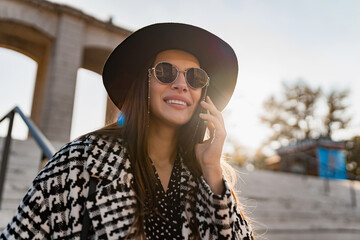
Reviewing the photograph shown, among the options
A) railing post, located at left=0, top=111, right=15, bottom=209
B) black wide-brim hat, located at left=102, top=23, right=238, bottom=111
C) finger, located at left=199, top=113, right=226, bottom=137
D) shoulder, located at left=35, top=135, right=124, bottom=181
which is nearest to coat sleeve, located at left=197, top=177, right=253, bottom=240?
finger, located at left=199, top=113, right=226, bottom=137

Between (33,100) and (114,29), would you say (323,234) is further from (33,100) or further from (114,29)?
A: (33,100)

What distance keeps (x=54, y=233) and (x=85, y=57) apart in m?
11.5

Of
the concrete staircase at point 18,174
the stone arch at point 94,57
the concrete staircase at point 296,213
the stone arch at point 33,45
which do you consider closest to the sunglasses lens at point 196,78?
the concrete staircase at point 296,213

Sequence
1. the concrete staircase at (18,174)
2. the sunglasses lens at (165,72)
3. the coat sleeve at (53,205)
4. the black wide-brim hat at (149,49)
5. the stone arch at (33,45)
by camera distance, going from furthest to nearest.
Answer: the stone arch at (33,45)
the concrete staircase at (18,174)
the black wide-brim hat at (149,49)
the sunglasses lens at (165,72)
the coat sleeve at (53,205)

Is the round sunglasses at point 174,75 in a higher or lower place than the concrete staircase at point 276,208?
higher

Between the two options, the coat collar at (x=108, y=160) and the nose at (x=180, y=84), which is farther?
the nose at (x=180, y=84)

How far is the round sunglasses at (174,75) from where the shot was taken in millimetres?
1575

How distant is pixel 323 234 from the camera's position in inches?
199

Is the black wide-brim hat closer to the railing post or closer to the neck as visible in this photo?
the neck

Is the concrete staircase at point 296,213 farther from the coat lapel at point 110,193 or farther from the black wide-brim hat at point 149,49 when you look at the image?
the coat lapel at point 110,193

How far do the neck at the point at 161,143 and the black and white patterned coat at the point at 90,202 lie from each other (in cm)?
29

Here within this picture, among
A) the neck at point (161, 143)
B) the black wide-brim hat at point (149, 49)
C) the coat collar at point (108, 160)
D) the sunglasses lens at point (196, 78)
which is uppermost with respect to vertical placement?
the black wide-brim hat at point (149, 49)

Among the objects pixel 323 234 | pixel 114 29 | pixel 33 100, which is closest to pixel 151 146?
pixel 323 234

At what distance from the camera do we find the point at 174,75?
1591 millimetres
